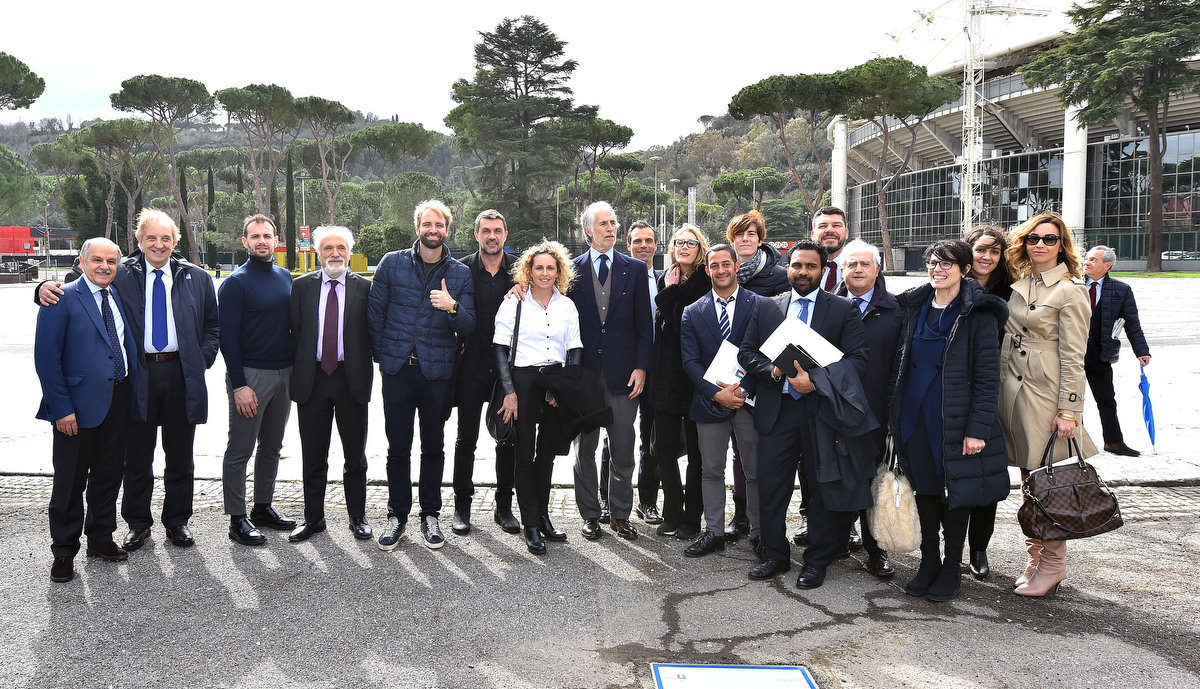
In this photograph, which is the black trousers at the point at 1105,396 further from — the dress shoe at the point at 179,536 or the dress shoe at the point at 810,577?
the dress shoe at the point at 179,536

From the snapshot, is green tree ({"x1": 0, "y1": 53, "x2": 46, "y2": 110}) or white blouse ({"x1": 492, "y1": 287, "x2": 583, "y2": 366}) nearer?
white blouse ({"x1": 492, "y1": 287, "x2": 583, "y2": 366})

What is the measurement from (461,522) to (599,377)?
1.14 m

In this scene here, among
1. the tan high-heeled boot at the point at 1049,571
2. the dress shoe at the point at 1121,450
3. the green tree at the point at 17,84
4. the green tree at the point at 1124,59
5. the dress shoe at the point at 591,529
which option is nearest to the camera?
the tan high-heeled boot at the point at 1049,571

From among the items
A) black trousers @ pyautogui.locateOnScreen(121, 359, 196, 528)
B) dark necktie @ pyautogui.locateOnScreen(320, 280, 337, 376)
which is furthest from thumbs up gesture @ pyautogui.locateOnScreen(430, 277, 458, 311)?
black trousers @ pyautogui.locateOnScreen(121, 359, 196, 528)

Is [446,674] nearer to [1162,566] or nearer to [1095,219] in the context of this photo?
[1162,566]

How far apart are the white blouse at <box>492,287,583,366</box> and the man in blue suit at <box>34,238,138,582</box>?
1.90 metres

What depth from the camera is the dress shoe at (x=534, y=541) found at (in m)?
4.35

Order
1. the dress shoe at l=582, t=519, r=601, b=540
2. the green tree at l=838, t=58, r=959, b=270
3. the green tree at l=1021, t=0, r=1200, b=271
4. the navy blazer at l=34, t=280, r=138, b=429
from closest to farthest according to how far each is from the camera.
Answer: the navy blazer at l=34, t=280, r=138, b=429 < the dress shoe at l=582, t=519, r=601, b=540 < the green tree at l=1021, t=0, r=1200, b=271 < the green tree at l=838, t=58, r=959, b=270

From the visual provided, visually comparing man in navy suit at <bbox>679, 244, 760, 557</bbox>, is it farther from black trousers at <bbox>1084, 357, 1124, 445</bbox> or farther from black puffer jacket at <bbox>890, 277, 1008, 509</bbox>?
black trousers at <bbox>1084, 357, 1124, 445</bbox>

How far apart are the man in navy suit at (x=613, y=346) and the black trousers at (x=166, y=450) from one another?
2.15 meters

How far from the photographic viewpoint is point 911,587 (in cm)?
382

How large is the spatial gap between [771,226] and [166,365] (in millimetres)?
79572

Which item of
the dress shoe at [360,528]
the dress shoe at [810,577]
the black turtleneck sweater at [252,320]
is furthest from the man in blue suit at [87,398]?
the dress shoe at [810,577]

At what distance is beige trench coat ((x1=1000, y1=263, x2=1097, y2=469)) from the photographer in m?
3.75
